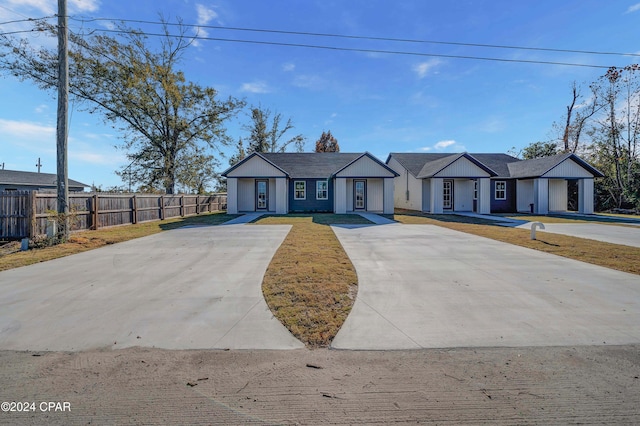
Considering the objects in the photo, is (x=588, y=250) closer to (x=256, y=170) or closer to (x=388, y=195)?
(x=388, y=195)

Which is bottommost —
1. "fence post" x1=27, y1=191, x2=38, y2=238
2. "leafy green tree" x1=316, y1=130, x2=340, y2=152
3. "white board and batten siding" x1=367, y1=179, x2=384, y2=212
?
"fence post" x1=27, y1=191, x2=38, y2=238

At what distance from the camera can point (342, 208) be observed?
865 inches

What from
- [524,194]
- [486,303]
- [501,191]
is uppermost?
[501,191]

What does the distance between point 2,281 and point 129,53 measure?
977 inches

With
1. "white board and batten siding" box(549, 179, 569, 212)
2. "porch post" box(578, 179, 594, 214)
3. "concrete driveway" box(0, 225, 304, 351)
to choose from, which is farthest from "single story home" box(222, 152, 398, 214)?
"porch post" box(578, 179, 594, 214)

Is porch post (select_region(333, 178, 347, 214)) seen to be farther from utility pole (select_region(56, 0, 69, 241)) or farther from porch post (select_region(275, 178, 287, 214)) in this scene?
utility pole (select_region(56, 0, 69, 241))

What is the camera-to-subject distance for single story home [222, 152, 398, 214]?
21703 millimetres

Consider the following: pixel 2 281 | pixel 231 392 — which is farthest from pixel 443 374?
pixel 2 281

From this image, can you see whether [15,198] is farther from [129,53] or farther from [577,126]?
[577,126]

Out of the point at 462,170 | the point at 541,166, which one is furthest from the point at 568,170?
the point at 462,170

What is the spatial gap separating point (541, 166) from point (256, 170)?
2185cm

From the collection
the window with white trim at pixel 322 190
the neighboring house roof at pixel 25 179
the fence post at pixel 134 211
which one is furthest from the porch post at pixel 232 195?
the neighboring house roof at pixel 25 179

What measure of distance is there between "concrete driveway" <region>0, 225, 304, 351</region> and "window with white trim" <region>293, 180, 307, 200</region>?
15.8 metres

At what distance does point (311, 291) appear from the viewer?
4.79 meters
